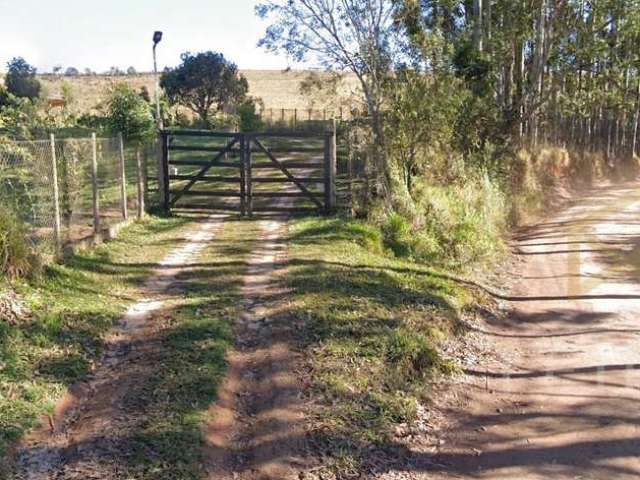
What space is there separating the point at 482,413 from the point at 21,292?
197 inches

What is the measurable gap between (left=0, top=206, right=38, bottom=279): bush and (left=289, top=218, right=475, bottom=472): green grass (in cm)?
312

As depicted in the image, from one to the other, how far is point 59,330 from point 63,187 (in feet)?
12.4

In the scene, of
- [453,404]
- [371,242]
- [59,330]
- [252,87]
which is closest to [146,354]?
[59,330]

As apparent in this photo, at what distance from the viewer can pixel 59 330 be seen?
7.15 metres

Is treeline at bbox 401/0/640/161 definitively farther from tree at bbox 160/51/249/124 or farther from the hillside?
tree at bbox 160/51/249/124

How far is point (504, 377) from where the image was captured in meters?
8.16

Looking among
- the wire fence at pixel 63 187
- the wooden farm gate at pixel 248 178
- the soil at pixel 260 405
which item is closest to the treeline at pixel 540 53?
the wooden farm gate at pixel 248 178

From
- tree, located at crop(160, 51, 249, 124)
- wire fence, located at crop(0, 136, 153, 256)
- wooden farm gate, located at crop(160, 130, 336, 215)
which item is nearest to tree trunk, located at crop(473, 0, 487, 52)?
wooden farm gate, located at crop(160, 130, 336, 215)

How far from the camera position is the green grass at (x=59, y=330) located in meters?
5.77

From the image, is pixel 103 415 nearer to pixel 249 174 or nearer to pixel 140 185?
pixel 140 185

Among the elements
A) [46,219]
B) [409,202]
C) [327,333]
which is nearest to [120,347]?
[327,333]

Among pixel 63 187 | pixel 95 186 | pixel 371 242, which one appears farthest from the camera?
pixel 371 242

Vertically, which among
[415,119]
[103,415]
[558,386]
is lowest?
[558,386]

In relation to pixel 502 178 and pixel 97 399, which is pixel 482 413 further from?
pixel 502 178
